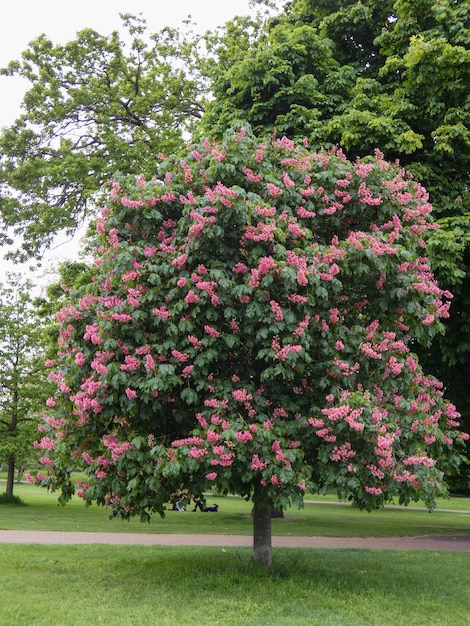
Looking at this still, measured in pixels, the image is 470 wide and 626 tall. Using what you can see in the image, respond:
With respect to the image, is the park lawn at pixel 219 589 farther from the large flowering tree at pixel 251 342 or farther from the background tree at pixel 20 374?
the background tree at pixel 20 374

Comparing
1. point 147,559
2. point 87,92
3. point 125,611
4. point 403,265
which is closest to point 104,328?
point 125,611

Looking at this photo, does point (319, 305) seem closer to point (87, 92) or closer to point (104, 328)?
point (104, 328)

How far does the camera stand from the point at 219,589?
882 cm

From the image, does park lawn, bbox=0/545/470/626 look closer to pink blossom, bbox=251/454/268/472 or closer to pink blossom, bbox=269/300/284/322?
pink blossom, bbox=251/454/268/472

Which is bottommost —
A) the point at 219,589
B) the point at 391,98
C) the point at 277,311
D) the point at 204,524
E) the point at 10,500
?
the point at 204,524

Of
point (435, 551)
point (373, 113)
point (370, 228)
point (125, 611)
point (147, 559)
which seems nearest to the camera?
point (125, 611)

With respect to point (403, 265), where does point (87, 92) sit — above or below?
above

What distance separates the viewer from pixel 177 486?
838cm

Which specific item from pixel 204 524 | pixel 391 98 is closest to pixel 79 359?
pixel 391 98

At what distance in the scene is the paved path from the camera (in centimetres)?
1464

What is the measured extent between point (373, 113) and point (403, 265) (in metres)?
5.37

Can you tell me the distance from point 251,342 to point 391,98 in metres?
7.51

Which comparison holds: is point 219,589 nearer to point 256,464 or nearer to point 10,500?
point 256,464

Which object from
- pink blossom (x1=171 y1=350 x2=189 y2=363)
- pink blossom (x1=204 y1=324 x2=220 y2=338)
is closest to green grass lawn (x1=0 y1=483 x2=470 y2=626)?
pink blossom (x1=171 y1=350 x2=189 y2=363)
